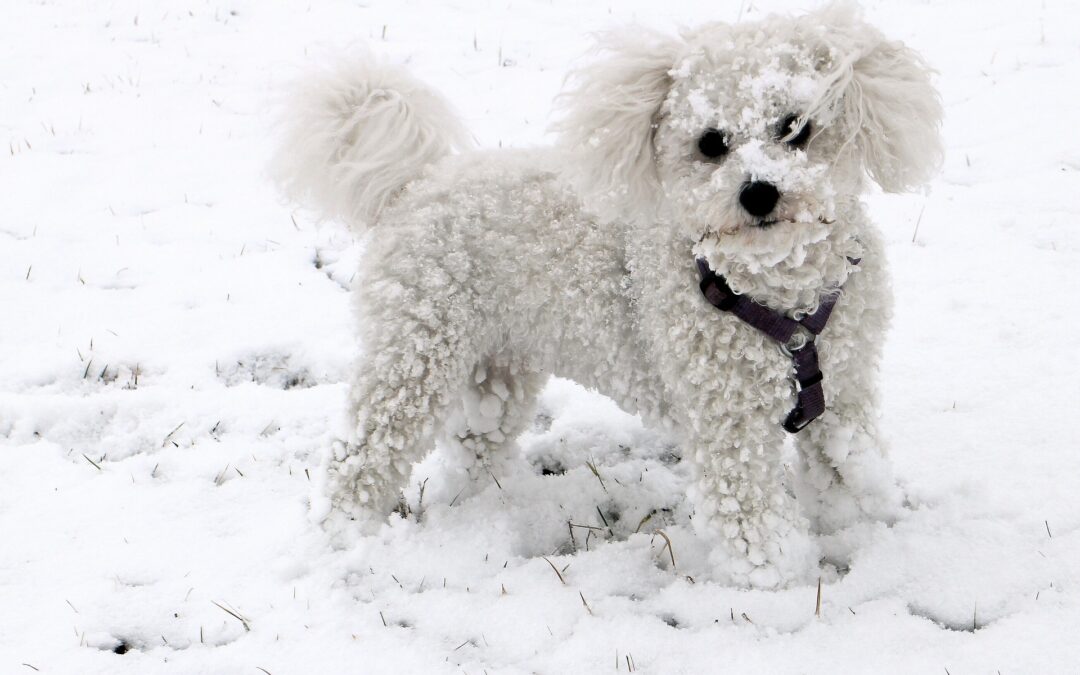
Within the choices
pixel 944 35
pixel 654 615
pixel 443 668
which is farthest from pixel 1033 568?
pixel 944 35

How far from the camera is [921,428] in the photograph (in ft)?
10.9

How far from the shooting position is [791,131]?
2322mm

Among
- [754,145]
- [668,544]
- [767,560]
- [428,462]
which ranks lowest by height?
[428,462]

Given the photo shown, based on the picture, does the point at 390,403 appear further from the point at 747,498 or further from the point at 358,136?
the point at 747,498

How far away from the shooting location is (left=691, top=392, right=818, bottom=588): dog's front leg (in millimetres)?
2600

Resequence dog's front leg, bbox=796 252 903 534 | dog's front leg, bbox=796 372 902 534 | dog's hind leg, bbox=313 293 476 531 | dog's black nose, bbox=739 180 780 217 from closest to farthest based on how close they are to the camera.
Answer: dog's black nose, bbox=739 180 780 217 → dog's front leg, bbox=796 252 903 534 → dog's front leg, bbox=796 372 902 534 → dog's hind leg, bbox=313 293 476 531

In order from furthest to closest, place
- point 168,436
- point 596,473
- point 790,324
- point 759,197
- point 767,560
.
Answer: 1. point 168,436
2. point 596,473
3. point 767,560
4. point 790,324
5. point 759,197

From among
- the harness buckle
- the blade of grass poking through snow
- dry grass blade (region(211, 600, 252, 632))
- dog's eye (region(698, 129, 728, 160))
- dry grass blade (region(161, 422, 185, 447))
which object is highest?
dog's eye (region(698, 129, 728, 160))

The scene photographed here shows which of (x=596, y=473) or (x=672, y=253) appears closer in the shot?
(x=672, y=253)

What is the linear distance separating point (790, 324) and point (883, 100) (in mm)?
699

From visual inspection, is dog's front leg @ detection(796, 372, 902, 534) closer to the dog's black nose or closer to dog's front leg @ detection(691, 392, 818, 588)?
dog's front leg @ detection(691, 392, 818, 588)

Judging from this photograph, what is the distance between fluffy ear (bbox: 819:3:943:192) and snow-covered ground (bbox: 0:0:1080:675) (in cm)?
63

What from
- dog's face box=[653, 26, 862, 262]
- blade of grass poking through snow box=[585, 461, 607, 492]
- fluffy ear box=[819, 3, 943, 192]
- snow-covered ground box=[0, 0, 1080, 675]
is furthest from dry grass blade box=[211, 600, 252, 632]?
fluffy ear box=[819, 3, 943, 192]

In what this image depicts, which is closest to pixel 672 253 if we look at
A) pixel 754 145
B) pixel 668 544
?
pixel 754 145
